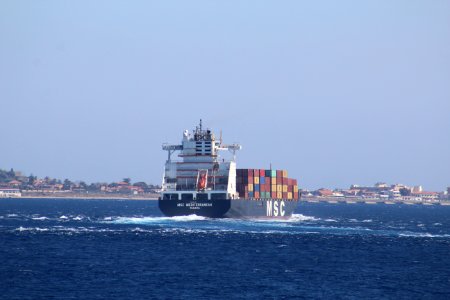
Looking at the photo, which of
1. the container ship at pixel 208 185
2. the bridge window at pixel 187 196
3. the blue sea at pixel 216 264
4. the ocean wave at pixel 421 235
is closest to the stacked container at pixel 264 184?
the container ship at pixel 208 185

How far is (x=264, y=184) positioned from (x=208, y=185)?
16590 millimetres

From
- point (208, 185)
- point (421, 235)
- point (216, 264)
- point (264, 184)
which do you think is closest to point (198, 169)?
point (208, 185)

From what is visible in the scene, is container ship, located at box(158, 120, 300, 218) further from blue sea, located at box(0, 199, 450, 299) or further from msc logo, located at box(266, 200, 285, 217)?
blue sea, located at box(0, 199, 450, 299)

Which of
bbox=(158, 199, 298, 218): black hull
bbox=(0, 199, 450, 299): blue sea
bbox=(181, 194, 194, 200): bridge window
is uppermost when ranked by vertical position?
bbox=(181, 194, 194, 200): bridge window

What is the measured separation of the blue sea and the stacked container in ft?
89.5

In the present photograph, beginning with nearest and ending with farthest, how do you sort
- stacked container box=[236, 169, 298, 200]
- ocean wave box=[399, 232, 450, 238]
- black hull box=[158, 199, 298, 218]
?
ocean wave box=[399, 232, 450, 238] → black hull box=[158, 199, 298, 218] → stacked container box=[236, 169, 298, 200]

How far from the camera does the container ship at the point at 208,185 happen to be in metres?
126

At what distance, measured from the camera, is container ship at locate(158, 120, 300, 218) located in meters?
126

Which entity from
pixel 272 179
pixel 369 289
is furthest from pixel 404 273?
pixel 272 179

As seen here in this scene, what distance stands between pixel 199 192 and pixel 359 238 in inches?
1233

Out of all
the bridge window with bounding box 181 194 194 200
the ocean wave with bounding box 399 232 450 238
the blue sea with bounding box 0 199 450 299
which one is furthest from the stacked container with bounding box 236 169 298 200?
Answer: the ocean wave with bounding box 399 232 450 238

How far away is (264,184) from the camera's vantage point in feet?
471

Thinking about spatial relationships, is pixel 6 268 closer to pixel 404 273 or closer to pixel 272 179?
pixel 404 273

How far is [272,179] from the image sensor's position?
483ft
